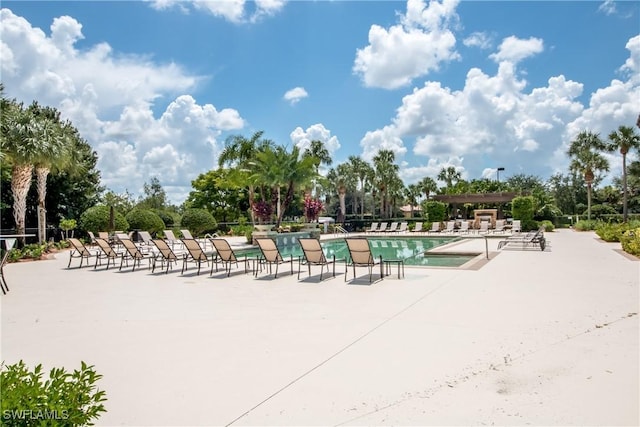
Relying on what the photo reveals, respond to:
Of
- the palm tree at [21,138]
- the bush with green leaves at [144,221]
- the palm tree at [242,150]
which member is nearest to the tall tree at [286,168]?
the palm tree at [242,150]

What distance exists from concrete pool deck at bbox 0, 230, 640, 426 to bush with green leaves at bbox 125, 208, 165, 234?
55.7 ft

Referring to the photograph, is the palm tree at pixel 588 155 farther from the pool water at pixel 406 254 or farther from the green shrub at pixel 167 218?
the green shrub at pixel 167 218

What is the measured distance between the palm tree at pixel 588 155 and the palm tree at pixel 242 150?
28.9m

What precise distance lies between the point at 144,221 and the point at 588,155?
37.8 m

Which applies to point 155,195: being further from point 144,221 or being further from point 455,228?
point 455,228

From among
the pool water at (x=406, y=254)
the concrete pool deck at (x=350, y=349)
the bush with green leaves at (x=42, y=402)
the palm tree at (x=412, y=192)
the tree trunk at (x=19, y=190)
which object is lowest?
the concrete pool deck at (x=350, y=349)

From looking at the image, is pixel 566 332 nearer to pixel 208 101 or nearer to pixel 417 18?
pixel 417 18

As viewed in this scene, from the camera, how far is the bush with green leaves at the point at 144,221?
82.8ft

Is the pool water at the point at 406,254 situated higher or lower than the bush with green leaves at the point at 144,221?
lower

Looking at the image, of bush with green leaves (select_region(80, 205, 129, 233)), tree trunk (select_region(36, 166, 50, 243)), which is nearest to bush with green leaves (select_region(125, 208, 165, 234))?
bush with green leaves (select_region(80, 205, 129, 233))

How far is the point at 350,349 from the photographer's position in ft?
14.9

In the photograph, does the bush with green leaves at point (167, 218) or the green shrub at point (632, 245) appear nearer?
the green shrub at point (632, 245)

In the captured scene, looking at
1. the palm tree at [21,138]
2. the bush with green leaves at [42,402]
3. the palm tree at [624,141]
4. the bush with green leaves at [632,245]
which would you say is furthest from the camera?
the palm tree at [624,141]

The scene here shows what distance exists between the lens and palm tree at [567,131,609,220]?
122 feet
